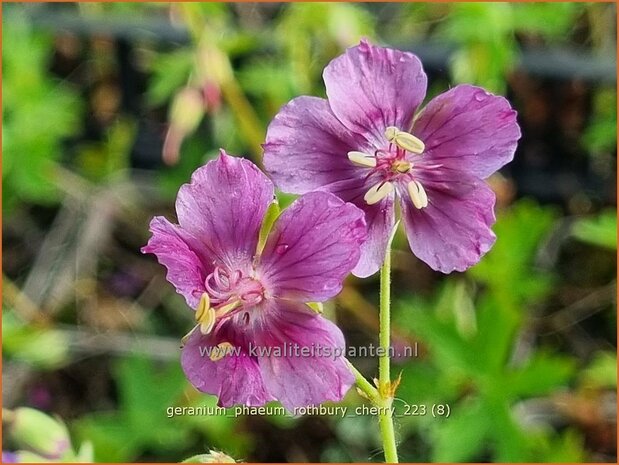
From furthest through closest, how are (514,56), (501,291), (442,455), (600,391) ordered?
(514,56) < (600,391) < (501,291) < (442,455)

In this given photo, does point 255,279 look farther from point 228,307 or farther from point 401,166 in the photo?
point 401,166

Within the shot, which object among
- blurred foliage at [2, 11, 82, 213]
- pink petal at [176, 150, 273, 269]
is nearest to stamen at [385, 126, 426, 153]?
pink petal at [176, 150, 273, 269]

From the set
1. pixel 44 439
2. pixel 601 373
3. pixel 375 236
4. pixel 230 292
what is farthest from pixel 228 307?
pixel 601 373

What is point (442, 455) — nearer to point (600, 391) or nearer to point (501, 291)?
point (501, 291)

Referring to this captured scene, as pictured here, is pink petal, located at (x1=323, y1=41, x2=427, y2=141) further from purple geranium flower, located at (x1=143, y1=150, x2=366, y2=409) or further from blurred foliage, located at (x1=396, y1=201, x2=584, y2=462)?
blurred foliage, located at (x1=396, y1=201, x2=584, y2=462)

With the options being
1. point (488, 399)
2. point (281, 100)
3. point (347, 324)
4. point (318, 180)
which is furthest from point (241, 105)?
point (318, 180)

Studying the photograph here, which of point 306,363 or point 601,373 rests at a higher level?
point 601,373
